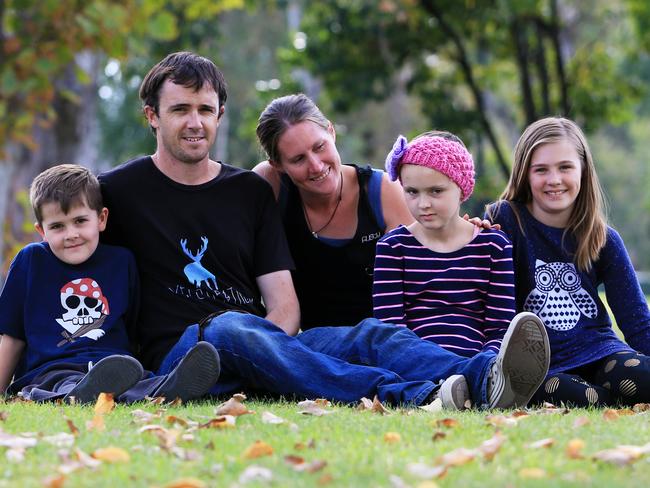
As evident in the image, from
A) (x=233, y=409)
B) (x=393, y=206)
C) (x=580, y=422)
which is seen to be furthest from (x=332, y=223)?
(x=580, y=422)

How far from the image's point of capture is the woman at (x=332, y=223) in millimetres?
6273

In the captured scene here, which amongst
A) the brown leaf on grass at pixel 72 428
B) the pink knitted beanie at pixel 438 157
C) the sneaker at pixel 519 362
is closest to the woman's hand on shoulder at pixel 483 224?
the pink knitted beanie at pixel 438 157

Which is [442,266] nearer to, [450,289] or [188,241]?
[450,289]

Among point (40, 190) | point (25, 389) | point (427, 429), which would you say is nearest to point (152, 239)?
point (40, 190)

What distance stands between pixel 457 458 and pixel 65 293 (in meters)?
2.84

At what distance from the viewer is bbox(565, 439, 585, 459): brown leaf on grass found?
3809 mm

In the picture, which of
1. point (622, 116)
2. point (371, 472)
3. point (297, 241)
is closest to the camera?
point (371, 472)

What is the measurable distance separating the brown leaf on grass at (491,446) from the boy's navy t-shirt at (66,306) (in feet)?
8.01

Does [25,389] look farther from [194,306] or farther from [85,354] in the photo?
[194,306]

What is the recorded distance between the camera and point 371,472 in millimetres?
3627

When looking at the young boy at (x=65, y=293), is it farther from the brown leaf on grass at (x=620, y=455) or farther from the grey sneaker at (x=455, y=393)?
the brown leaf on grass at (x=620, y=455)

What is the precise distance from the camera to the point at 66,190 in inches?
231

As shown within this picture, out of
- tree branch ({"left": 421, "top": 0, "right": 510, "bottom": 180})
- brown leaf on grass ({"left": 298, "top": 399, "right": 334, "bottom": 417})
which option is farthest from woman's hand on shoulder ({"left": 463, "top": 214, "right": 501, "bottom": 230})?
tree branch ({"left": 421, "top": 0, "right": 510, "bottom": 180})

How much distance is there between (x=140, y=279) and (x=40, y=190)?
719 millimetres
